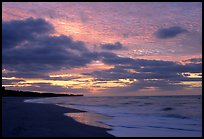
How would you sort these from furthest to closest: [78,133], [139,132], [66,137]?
[139,132], [78,133], [66,137]

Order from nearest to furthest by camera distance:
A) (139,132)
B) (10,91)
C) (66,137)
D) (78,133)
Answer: (66,137) → (78,133) → (139,132) → (10,91)

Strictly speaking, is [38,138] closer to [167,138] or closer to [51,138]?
[51,138]

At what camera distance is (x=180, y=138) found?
13.5 metres

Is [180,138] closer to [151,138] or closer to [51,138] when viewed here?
[151,138]

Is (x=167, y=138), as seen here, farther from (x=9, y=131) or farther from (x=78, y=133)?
(x=9, y=131)

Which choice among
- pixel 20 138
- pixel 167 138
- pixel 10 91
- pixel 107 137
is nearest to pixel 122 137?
pixel 107 137

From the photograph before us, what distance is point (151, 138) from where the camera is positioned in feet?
42.1

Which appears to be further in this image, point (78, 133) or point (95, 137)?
point (78, 133)

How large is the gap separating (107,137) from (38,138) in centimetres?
288

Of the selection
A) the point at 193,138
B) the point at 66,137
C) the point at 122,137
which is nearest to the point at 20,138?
the point at 66,137

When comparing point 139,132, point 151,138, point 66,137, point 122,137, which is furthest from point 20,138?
point 139,132

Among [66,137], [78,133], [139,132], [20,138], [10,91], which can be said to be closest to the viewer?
[20,138]

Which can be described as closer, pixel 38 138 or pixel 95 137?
pixel 38 138

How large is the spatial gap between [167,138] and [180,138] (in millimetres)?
759
